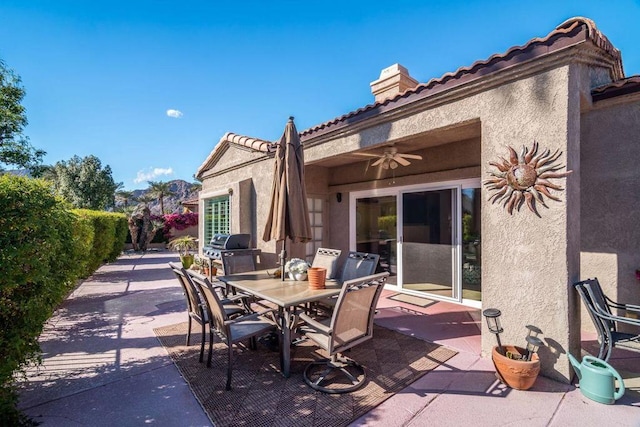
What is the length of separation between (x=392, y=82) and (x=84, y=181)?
104 ft

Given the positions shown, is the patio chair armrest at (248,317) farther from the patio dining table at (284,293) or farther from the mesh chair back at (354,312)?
the mesh chair back at (354,312)

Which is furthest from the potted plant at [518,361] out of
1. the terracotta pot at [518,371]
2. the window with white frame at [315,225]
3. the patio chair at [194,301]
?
the window with white frame at [315,225]

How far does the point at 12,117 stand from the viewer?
43.4 ft

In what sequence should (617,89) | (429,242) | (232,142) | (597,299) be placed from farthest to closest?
(232,142) → (429,242) → (617,89) → (597,299)

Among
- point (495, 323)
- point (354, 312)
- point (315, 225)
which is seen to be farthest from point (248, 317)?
point (315, 225)

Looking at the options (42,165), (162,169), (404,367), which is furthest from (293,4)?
(162,169)

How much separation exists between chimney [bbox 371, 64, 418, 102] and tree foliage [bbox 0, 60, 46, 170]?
660 inches

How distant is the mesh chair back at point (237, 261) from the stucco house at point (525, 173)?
3.48 meters

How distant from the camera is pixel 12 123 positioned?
44.0ft

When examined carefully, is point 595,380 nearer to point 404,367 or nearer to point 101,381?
point 404,367

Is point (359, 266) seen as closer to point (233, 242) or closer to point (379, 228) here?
point (379, 228)

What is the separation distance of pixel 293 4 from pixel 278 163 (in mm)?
7721

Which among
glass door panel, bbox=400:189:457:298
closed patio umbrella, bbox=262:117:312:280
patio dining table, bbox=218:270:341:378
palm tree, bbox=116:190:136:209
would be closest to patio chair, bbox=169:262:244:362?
patio dining table, bbox=218:270:341:378

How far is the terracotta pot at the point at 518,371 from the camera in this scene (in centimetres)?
383
